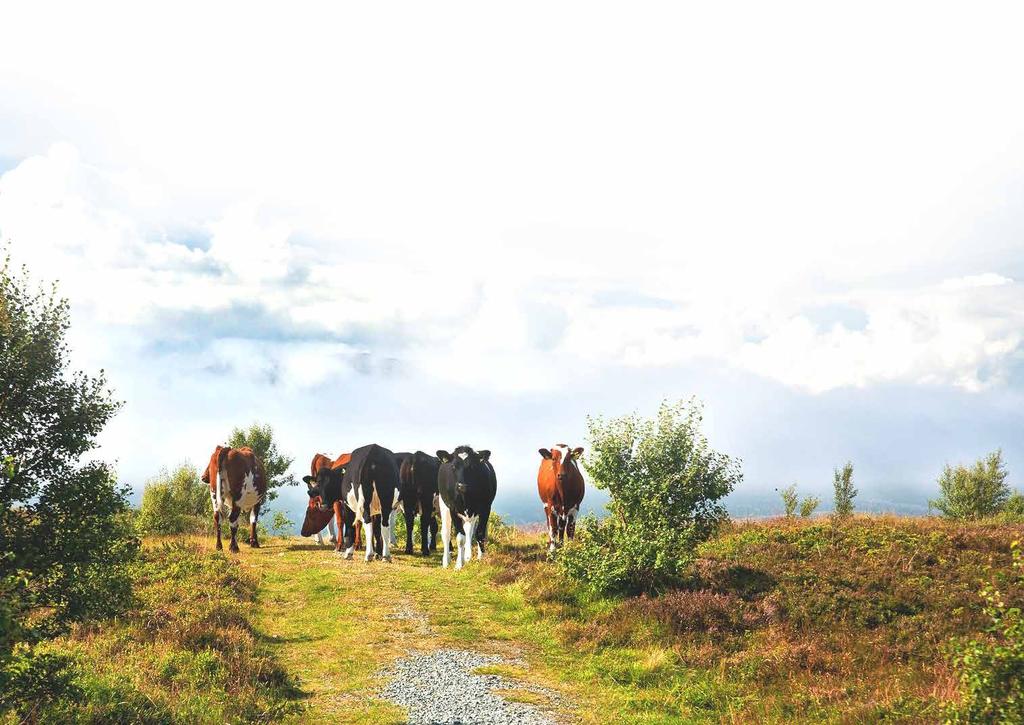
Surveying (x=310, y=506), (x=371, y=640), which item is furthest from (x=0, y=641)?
(x=310, y=506)

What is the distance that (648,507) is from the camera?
17.5 meters

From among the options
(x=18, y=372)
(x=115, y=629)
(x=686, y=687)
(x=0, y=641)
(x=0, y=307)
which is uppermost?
(x=0, y=307)

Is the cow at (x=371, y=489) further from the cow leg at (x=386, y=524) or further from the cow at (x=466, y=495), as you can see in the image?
the cow at (x=466, y=495)

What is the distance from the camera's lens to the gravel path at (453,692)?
432 inches

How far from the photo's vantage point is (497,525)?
118 feet

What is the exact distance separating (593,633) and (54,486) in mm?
10037

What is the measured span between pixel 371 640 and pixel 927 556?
539 inches

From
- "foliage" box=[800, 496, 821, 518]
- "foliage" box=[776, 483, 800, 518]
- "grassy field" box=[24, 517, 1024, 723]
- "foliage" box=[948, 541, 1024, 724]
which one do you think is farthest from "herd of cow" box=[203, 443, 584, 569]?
"foliage" box=[948, 541, 1024, 724]

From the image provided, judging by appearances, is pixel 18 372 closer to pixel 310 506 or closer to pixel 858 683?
pixel 858 683

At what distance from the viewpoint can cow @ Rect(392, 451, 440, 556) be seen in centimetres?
2739

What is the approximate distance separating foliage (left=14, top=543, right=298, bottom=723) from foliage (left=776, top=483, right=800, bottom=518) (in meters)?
21.0

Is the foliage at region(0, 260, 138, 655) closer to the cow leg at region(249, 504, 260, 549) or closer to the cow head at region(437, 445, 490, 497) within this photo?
the cow head at region(437, 445, 490, 497)

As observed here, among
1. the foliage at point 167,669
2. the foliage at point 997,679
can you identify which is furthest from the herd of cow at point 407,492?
the foliage at point 997,679

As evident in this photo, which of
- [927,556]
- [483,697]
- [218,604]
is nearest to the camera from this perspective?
[483,697]
